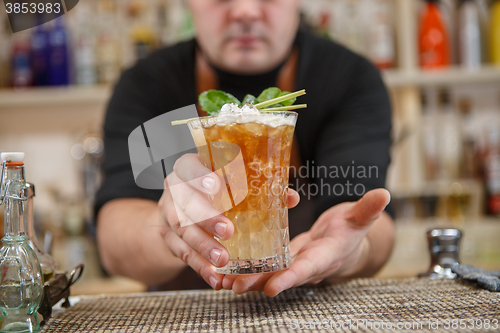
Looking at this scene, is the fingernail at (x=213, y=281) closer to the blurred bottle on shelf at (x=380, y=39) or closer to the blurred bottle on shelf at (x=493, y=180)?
the blurred bottle on shelf at (x=380, y=39)

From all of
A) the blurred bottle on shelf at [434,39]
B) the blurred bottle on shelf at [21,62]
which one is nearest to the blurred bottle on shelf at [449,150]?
the blurred bottle on shelf at [434,39]

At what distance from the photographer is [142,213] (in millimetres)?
1082

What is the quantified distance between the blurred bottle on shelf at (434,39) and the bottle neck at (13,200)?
5.84 ft

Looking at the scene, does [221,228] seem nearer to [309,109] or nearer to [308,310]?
[308,310]

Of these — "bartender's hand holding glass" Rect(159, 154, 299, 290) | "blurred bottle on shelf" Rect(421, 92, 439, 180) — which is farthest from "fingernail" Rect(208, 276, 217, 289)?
"blurred bottle on shelf" Rect(421, 92, 439, 180)

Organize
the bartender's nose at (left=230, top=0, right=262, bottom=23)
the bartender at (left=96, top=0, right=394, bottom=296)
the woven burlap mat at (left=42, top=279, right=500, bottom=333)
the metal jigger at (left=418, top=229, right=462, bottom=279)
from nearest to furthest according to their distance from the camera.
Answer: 1. the woven burlap mat at (left=42, top=279, right=500, bottom=333)
2. the metal jigger at (left=418, top=229, right=462, bottom=279)
3. the bartender at (left=96, top=0, right=394, bottom=296)
4. the bartender's nose at (left=230, top=0, right=262, bottom=23)

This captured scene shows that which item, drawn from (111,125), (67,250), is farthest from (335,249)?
(67,250)

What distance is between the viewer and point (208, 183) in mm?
674

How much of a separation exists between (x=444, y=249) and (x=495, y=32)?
1440 mm

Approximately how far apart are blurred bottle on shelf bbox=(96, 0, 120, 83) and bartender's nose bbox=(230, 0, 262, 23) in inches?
35.6

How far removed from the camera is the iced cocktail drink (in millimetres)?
686

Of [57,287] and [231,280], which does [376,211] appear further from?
[57,287]

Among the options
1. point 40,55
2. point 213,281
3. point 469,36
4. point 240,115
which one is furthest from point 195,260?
point 469,36

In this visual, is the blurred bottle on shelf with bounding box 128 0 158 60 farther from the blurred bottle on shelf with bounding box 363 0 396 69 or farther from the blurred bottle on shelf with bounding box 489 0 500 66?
the blurred bottle on shelf with bounding box 489 0 500 66
